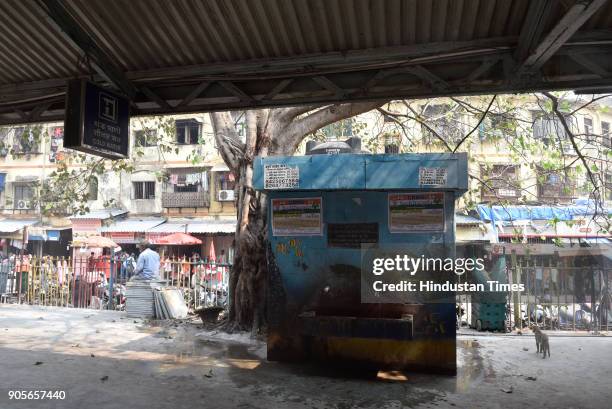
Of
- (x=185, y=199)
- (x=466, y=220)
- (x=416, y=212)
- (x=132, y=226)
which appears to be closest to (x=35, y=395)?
(x=416, y=212)

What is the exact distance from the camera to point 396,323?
5691 mm

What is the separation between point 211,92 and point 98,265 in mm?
8964

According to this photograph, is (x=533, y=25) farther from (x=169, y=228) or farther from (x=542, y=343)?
(x=169, y=228)

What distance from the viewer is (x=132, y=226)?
2772 centimetres

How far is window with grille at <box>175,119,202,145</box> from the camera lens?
28.9 meters

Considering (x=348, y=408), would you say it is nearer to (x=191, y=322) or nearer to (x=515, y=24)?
(x=515, y=24)

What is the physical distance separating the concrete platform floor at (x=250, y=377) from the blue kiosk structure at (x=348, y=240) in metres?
0.36

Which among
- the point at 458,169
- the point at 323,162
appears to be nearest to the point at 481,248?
the point at 458,169

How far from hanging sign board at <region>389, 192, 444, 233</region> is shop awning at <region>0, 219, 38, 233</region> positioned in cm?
2977

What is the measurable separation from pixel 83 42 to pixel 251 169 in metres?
5.01

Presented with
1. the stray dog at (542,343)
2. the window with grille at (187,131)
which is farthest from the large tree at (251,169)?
the window with grille at (187,131)

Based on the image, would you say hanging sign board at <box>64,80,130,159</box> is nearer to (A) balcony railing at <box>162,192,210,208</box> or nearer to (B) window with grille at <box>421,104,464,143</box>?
(B) window with grille at <box>421,104,464,143</box>

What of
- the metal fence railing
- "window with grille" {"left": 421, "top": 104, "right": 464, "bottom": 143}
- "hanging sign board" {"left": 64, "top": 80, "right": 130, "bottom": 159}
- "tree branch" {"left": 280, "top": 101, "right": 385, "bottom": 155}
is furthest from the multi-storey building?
"hanging sign board" {"left": 64, "top": 80, "right": 130, "bottom": 159}

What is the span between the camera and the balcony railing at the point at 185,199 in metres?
28.4
